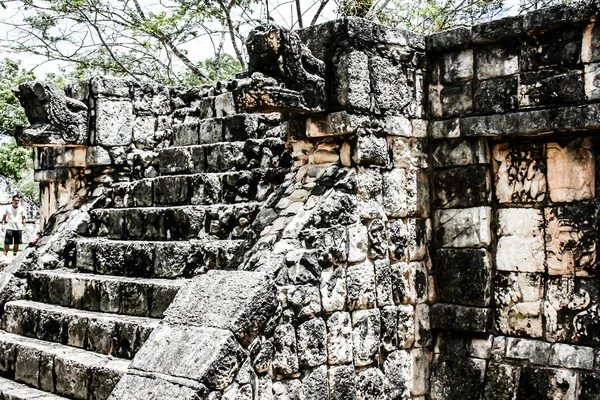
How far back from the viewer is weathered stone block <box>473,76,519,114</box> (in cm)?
440

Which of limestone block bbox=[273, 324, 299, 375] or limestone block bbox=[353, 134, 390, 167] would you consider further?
limestone block bbox=[353, 134, 390, 167]

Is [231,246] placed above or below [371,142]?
below

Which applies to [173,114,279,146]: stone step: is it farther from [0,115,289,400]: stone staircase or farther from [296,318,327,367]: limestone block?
[296,318,327,367]: limestone block

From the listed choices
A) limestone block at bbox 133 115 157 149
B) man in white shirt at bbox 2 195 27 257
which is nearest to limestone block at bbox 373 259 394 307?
limestone block at bbox 133 115 157 149

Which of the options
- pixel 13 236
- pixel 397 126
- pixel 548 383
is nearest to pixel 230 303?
pixel 397 126

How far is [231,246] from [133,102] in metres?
2.57

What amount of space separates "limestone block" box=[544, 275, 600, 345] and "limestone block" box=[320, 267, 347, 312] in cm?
131

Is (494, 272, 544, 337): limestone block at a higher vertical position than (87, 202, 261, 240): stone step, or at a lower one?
lower

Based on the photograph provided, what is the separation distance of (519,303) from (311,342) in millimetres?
1462

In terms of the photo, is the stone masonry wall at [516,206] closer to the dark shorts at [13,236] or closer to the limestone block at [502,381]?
the limestone block at [502,381]

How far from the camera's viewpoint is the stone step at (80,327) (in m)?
4.79

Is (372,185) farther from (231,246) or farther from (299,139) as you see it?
(231,246)

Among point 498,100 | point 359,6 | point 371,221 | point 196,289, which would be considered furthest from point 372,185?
point 359,6

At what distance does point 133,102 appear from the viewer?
22.3ft
